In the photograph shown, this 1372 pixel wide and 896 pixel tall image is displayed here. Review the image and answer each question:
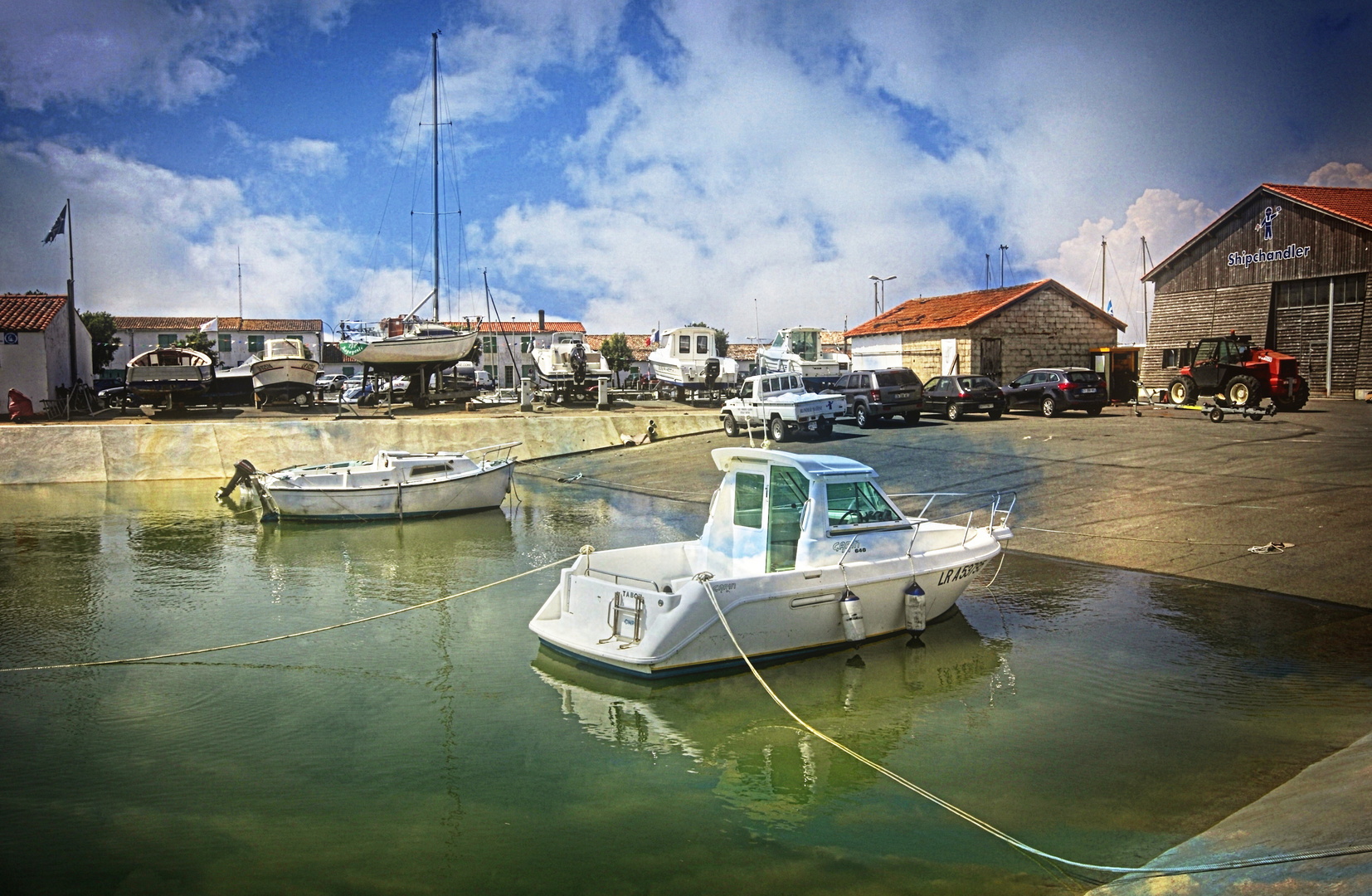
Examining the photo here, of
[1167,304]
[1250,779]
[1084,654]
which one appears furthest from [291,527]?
[1167,304]

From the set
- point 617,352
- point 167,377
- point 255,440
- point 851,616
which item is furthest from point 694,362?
point 617,352

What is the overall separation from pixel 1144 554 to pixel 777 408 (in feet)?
41.2

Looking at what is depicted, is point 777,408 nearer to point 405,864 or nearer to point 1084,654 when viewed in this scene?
point 1084,654

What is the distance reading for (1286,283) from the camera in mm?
29859

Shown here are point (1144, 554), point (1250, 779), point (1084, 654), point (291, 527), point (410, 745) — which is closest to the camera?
point (1250, 779)

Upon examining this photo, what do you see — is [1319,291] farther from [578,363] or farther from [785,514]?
[785,514]

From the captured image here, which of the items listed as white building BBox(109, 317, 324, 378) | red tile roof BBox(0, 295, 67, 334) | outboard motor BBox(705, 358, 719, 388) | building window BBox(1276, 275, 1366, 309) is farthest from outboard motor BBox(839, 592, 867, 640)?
white building BBox(109, 317, 324, 378)

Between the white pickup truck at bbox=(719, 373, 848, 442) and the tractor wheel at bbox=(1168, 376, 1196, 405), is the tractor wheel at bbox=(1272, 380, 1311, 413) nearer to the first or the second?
the tractor wheel at bbox=(1168, 376, 1196, 405)

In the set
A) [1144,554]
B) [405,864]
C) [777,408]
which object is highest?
[777,408]

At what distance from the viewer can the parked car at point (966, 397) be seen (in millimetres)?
26531

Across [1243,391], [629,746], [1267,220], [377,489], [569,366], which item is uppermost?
[1267,220]

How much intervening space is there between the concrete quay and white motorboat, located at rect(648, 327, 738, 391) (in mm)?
6192

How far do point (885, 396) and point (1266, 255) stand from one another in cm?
1576

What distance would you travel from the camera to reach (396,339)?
111 feet
